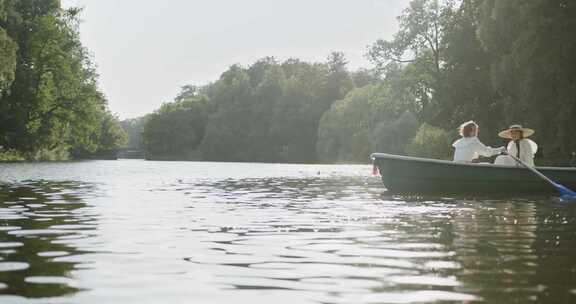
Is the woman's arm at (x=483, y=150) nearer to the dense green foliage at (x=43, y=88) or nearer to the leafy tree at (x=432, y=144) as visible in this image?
the leafy tree at (x=432, y=144)

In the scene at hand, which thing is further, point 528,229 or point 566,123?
point 566,123

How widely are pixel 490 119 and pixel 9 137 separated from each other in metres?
36.4

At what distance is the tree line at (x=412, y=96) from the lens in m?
30.5

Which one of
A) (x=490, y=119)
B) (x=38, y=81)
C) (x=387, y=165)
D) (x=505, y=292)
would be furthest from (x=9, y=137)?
(x=505, y=292)

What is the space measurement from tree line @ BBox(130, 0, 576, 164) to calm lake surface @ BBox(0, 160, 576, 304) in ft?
61.7

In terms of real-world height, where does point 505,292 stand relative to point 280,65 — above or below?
below

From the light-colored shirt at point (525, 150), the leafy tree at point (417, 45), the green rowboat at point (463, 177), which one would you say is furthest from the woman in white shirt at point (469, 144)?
the leafy tree at point (417, 45)

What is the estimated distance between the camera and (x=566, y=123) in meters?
29.7

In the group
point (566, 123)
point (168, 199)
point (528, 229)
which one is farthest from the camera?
point (566, 123)

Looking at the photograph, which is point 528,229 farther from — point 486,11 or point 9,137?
point 9,137

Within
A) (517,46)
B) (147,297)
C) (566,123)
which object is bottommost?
(147,297)

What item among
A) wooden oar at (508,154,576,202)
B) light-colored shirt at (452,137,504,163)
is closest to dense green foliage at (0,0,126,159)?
light-colored shirt at (452,137,504,163)

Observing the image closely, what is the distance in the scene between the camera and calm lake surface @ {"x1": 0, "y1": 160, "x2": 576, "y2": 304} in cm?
502

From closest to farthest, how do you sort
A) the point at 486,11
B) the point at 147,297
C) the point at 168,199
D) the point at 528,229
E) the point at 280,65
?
the point at 147,297 → the point at 528,229 → the point at 168,199 → the point at 486,11 → the point at 280,65
